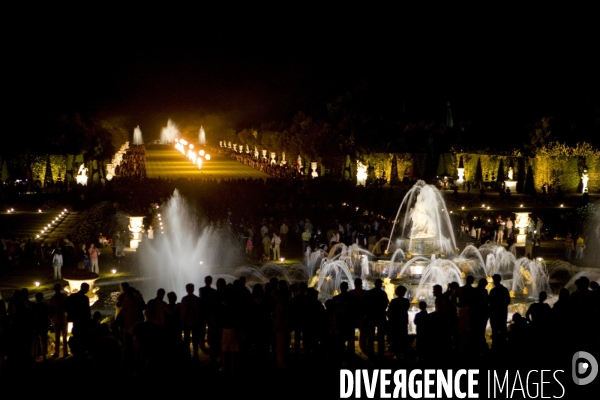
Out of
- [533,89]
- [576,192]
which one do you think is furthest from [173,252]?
[533,89]

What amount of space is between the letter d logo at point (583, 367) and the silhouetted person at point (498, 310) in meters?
1.27

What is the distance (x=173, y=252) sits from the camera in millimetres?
28656

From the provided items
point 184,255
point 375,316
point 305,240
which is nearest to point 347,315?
point 375,316

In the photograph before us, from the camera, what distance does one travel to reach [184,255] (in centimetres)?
2791

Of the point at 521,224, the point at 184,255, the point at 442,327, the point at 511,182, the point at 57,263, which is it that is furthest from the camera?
the point at 511,182

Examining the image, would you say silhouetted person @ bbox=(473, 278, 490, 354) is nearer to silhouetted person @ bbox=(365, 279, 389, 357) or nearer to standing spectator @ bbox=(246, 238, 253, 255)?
silhouetted person @ bbox=(365, 279, 389, 357)

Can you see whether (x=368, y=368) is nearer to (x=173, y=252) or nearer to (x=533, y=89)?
(x=173, y=252)

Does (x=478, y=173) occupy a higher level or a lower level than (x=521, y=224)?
higher

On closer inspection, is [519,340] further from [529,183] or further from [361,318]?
[529,183]

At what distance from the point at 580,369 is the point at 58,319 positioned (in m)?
7.84

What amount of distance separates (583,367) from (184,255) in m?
19.0

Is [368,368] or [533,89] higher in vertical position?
[533,89]

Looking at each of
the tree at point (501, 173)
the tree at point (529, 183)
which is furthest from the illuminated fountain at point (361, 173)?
the tree at point (529, 183)

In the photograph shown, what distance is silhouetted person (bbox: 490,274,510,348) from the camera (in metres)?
11.9
